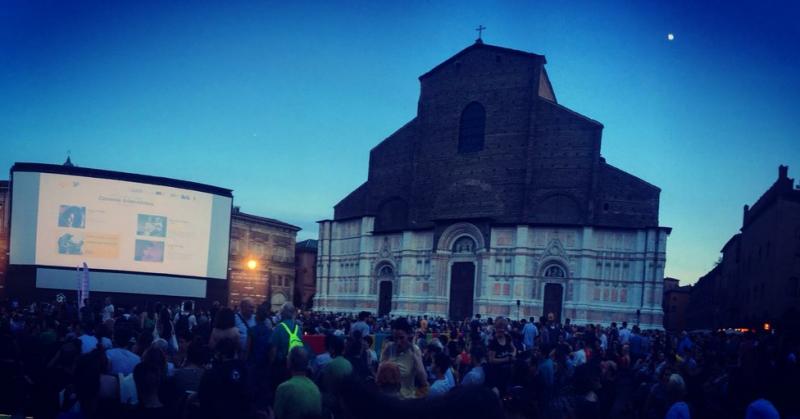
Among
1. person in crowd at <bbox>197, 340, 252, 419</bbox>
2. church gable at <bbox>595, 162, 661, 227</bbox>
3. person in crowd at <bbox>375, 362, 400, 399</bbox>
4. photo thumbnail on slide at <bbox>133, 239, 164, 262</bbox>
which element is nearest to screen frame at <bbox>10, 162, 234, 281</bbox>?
photo thumbnail on slide at <bbox>133, 239, 164, 262</bbox>

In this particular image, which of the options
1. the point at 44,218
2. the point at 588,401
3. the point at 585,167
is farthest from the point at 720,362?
the point at 44,218

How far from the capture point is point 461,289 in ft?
104

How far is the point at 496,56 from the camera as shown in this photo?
32875mm

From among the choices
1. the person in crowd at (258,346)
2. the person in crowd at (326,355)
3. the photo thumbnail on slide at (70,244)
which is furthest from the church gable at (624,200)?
the photo thumbnail on slide at (70,244)

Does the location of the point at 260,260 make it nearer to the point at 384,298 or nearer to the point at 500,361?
the point at 384,298

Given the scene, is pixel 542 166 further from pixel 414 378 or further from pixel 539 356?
pixel 414 378

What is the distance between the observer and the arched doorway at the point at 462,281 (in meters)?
31.3

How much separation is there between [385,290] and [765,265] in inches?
811

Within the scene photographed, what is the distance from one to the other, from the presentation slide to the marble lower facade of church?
432 inches

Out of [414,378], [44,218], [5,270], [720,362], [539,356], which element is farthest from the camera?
[5,270]

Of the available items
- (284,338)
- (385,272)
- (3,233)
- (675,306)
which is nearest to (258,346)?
(284,338)

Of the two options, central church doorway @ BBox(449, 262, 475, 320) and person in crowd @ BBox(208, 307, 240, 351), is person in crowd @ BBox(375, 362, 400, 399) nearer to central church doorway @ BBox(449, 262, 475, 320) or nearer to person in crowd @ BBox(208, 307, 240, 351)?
person in crowd @ BBox(208, 307, 240, 351)

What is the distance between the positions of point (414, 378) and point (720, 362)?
7898mm

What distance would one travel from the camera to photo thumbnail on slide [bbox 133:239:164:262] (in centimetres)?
2680
